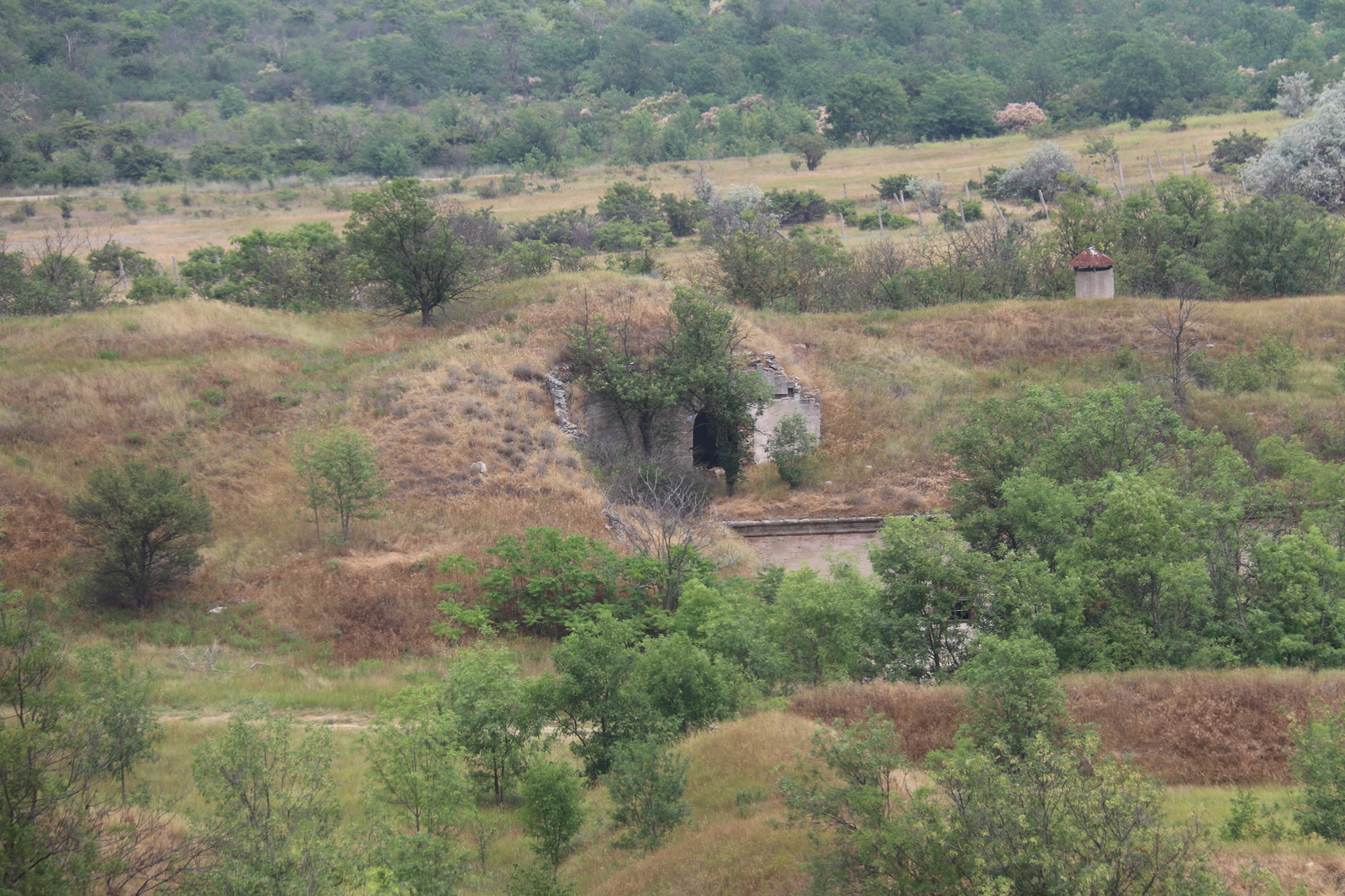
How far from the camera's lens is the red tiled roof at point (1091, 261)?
31594 millimetres

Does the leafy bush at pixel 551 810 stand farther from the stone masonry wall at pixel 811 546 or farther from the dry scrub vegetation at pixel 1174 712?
the stone masonry wall at pixel 811 546

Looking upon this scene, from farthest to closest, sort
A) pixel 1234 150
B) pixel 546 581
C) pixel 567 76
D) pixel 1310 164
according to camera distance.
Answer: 1. pixel 567 76
2. pixel 1234 150
3. pixel 1310 164
4. pixel 546 581

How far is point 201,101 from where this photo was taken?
93750mm

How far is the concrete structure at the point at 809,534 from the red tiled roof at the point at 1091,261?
1203 centimetres

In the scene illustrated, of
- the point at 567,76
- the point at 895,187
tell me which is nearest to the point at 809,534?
the point at 895,187

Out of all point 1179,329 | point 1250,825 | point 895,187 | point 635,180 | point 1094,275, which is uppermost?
point 635,180

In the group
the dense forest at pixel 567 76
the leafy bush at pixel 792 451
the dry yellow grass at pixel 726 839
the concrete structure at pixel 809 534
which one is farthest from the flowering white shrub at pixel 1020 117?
the dry yellow grass at pixel 726 839

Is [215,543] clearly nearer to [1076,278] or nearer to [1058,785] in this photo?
[1058,785]

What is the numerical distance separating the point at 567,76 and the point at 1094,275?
79.5m

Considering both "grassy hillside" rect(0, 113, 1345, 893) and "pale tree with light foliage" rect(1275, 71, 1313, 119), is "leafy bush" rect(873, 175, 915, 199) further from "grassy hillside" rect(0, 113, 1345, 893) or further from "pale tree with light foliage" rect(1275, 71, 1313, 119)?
"pale tree with light foliage" rect(1275, 71, 1313, 119)

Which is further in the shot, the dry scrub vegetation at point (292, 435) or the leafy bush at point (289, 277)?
the leafy bush at point (289, 277)

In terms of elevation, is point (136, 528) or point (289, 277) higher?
point (289, 277)

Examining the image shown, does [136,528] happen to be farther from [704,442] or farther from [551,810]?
[704,442]

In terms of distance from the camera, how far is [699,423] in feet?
94.3
